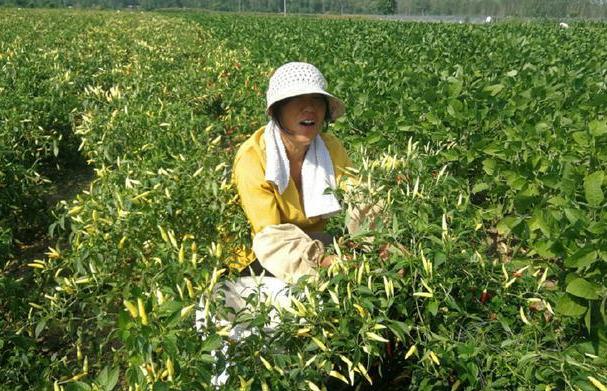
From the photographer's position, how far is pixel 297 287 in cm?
164

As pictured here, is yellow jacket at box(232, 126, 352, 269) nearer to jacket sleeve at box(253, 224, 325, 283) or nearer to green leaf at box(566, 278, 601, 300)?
jacket sleeve at box(253, 224, 325, 283)

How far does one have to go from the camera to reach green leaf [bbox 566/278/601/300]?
5.15 feet

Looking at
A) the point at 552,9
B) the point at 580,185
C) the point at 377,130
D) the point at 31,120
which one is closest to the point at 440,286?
the point at 580,185

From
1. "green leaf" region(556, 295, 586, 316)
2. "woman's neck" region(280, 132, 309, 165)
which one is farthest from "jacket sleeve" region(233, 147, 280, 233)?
"green leaf" region(556, 295, 586, 316)

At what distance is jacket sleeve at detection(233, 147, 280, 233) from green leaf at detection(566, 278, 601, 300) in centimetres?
117

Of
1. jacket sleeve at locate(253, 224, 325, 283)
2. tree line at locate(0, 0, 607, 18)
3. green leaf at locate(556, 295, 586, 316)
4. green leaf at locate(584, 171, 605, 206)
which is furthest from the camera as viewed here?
tree line at locate(0, 0, 607, 18)

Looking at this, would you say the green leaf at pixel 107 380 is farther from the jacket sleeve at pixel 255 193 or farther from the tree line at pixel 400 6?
the tree line at pixel 400 6

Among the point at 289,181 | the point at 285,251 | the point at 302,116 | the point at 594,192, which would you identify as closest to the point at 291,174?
the point at 289,181

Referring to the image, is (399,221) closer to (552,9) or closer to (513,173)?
(513,173)

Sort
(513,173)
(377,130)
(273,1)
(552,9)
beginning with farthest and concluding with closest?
(273,1) < (552,9) < (377,130) < (513,173)

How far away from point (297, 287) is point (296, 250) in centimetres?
42

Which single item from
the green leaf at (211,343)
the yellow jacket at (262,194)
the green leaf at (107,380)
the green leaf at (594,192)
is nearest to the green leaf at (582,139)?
the green leaf at (594,192)

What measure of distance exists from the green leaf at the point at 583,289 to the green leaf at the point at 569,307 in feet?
0.24

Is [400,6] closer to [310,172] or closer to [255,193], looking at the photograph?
[310,172]
